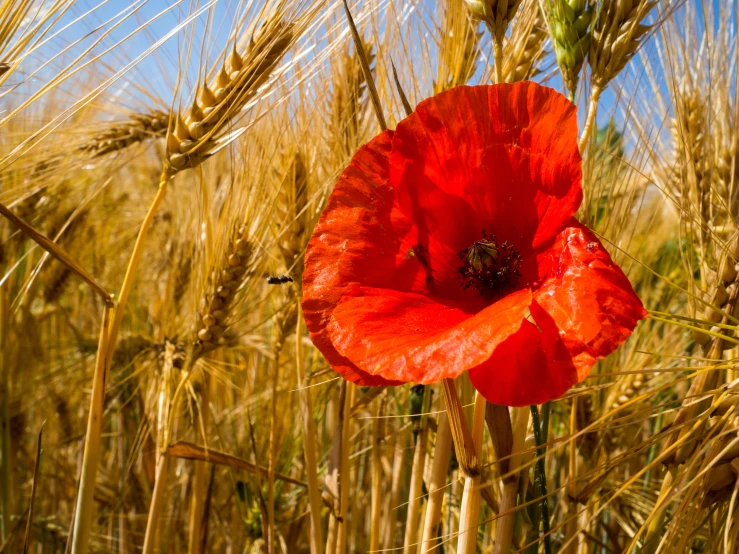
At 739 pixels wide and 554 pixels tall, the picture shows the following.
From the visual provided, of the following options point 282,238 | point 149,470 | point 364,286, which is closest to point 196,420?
point 149,470

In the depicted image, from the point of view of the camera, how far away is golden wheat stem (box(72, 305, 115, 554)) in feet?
2.15

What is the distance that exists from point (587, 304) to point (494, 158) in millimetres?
133

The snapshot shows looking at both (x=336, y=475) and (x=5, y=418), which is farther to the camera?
(x=5, y=418)

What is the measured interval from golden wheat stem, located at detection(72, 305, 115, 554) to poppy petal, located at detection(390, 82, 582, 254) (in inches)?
12.9

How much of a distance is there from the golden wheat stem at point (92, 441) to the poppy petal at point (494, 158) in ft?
1.08

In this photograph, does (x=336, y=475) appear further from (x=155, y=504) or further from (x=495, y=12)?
(x=495, y=12)

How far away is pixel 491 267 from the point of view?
54cm

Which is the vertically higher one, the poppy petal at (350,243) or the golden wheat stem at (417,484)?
the poppy petal at (350,243)

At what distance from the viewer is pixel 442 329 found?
46cm

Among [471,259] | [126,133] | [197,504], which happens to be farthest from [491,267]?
[126,133]

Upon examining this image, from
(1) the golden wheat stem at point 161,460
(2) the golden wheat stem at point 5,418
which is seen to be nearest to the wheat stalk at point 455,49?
(1) the golden wheat stem at point 161,460

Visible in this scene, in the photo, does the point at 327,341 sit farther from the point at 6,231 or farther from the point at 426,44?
the point at 6,231

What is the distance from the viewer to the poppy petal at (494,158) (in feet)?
1.55

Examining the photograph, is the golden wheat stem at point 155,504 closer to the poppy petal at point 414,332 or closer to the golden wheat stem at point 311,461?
the golden wheat stem at point 311,461
